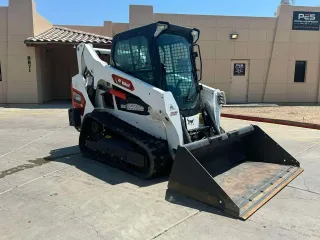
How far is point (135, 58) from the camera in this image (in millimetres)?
5430

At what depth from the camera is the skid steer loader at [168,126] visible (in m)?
4.20

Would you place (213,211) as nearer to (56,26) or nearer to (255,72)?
(255,72)

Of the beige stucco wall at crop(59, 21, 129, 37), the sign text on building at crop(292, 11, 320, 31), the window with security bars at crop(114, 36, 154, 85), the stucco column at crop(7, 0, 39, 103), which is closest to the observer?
the window with security bars at crop(114, 36, 154, 85)

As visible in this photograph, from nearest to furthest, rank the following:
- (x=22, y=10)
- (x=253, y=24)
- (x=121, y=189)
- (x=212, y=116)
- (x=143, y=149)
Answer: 1. (x=121, y=189)
2. (x=143, y=149)
3. (x=212, y=116)
4. (x=22, y=10)
5. (x=253, y=24)

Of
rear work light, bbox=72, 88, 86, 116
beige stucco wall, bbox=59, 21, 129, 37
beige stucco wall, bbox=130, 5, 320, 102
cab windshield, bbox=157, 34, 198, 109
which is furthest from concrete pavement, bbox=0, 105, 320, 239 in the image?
beige stucco wall, bbox=59, 21, 129, 37

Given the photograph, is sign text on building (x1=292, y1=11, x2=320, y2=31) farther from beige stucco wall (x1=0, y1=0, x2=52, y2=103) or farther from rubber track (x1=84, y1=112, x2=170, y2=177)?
rubber track (x1=84, y1=112, x2=170, y2=177)

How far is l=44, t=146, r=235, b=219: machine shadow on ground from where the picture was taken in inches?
153

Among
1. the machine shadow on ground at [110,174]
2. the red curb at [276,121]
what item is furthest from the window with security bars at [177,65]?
the red curb at [276,121]

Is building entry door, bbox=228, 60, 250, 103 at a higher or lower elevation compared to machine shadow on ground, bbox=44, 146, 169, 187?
higher

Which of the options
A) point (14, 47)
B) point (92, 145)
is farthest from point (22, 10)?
point (92, 145)

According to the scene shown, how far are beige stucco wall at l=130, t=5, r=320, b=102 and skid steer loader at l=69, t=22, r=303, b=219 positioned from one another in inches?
425

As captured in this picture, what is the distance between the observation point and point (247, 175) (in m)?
4.71

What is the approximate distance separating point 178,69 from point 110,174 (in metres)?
2.29

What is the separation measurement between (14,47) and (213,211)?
14768 millimetres
